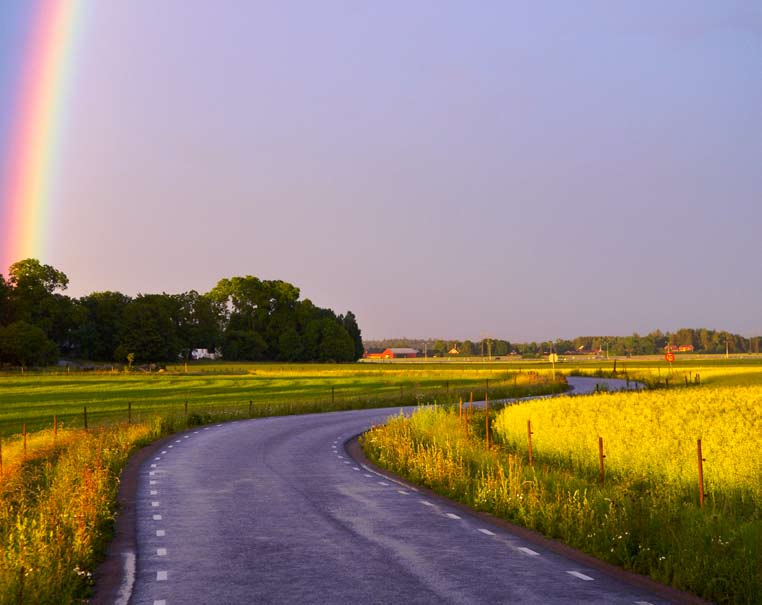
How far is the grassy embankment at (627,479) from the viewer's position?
11867 millimetres

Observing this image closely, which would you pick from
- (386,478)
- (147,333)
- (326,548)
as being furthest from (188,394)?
(147,333)

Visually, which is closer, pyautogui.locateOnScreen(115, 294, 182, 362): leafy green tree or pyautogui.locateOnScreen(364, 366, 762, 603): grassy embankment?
pyautogui.locateOnScreen(364, 366, 762, 603): grassy embankment

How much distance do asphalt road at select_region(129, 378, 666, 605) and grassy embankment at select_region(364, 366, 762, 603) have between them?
0.77 meters

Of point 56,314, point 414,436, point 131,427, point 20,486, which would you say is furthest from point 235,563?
point 56,314

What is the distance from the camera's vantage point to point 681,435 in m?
22.5

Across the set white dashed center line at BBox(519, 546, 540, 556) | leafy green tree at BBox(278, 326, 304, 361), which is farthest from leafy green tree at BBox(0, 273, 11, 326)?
white dashed center line at BBox(519, 546, 540, 556)

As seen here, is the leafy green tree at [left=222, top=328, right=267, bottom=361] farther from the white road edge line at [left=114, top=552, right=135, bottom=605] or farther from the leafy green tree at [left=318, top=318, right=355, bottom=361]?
the white road edge line at [left=114, top=552, right=135, bottom=605]

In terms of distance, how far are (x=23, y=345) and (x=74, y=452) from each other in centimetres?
11789

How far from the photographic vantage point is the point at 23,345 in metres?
134

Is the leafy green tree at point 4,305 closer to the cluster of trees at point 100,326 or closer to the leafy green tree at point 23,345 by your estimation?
the cluster of trees at point 100,326

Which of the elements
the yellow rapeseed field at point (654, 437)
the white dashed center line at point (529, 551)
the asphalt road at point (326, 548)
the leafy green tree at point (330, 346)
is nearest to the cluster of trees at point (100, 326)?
the leafy green tree at point (330, 346)

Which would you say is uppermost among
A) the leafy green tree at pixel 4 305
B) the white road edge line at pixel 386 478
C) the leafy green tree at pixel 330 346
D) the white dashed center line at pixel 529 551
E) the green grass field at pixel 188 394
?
the leafy green tree at pixel 4 305

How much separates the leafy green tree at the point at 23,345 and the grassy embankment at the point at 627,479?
114m

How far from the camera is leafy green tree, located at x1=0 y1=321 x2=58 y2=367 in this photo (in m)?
134
